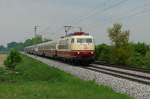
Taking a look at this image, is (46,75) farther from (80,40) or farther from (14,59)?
(14,59)

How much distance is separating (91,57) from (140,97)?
24.5m

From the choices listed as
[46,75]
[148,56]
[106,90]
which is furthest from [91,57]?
[106,90]

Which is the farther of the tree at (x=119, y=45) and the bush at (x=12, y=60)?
the bush at (x=12, y=60)

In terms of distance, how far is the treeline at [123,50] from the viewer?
4500 cm

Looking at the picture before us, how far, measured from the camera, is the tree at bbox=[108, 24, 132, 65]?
45.3 m

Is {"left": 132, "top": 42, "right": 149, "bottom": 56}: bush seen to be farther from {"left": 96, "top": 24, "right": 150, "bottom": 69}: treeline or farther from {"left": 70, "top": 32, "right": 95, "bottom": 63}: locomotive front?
{"left": 70, "top": 32, "right": 95, "bottom": 63}: locomotive front

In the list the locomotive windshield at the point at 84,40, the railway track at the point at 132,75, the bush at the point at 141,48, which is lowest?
the railway track at the point at 132,75

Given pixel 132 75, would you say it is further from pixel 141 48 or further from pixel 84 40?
pixel 141 48

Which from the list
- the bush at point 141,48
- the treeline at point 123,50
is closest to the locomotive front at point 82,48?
the treeline at point 123,50

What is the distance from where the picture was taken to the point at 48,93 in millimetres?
15922

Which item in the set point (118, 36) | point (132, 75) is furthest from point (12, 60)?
point (132, 75)

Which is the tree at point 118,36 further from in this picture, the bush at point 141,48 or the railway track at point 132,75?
the railway track at point 132,75

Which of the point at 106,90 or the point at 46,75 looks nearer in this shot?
the point at 106,90

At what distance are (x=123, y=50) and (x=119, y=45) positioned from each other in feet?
4.56
